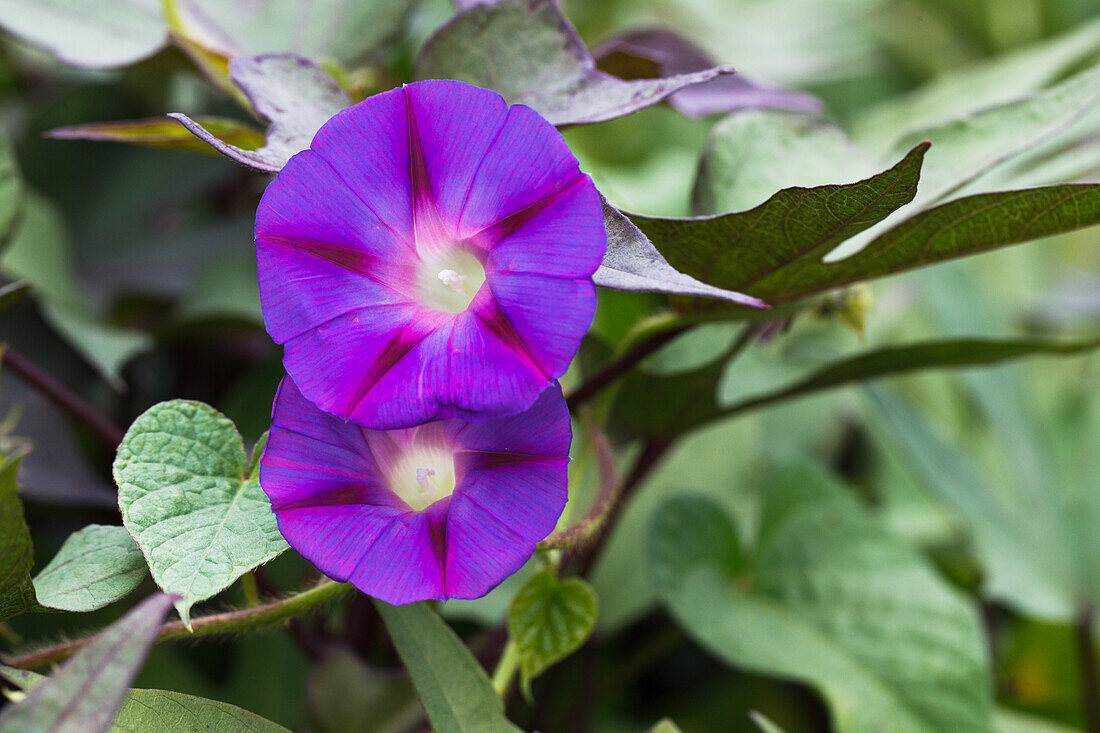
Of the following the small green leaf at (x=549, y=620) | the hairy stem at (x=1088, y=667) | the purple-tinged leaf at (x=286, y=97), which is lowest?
the hairy stem at (x=1088, y=667)

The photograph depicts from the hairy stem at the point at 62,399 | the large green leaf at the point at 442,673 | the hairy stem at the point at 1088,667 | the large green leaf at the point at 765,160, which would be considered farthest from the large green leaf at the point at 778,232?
the hairy stem at the point at 1088,667

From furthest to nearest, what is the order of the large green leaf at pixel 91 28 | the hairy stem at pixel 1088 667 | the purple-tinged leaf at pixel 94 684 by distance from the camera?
the hairy stem at pixel 1088 667 → the large green leaf at pixel 91 28 → the purple-tinged leaf at pixel 94 684

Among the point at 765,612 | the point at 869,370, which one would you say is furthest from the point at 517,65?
the point at 765,612

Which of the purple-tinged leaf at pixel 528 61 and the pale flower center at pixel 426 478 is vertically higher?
the purple-tinged leaf at pixel 528 61

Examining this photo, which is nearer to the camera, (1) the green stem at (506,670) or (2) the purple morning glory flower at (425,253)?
(2) the purple morning glory flower at (425,253)

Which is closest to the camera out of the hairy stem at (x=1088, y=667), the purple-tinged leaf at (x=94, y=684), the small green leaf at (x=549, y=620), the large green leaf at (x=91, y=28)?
the purple-tinged leaf at (x=94, y=684)

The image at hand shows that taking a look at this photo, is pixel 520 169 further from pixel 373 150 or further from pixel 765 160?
pixel 765 160

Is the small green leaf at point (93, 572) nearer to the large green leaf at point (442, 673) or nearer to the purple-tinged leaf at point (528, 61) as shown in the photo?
the large green leaf at point (442, 673)
